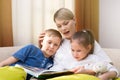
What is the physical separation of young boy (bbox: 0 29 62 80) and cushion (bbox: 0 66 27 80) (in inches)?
11.1

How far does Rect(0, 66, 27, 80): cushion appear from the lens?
4.49 ft

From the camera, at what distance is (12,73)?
55.8 inches

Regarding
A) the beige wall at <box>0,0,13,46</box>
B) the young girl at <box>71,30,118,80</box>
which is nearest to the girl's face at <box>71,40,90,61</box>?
the young girl at <box>71,30,118,80</box>

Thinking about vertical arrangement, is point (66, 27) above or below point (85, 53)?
above

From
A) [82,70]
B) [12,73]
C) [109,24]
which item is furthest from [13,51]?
[109,24]

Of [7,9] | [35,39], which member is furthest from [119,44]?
[7,9]

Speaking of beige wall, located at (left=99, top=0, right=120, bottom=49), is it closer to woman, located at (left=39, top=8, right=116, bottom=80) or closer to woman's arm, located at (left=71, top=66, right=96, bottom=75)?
woman, located at (left=39, top=8, right=116, bottom=80)

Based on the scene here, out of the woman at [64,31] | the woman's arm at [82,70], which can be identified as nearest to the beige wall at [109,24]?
the woman at [64,31]

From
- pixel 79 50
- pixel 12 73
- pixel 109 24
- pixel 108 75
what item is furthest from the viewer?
pixel 109 24

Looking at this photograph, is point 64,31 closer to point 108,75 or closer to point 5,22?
point 108,75

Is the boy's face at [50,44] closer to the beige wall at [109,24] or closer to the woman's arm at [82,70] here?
the woman's arm at [82,70]

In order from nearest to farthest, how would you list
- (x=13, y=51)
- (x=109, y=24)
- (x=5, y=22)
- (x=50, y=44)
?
(x=50, y=44) < (x=13, y=51) < (x=5, y=22) < (x=109, y=24)

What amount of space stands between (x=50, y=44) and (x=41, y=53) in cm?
9

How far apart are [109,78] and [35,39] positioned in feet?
3.48
